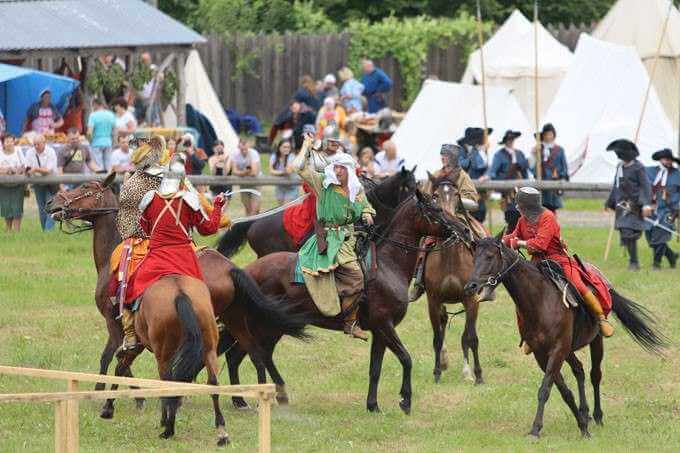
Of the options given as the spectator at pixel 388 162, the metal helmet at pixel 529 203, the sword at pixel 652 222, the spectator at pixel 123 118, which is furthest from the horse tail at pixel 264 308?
the spectator at pixel 123 118

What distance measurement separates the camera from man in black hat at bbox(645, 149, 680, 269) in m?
21.7

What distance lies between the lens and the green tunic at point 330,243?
13.9m

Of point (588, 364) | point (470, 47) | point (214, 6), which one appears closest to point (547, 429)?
point (588, 364)

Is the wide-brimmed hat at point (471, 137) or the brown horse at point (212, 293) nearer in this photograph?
the brown horse at point (212, 293)

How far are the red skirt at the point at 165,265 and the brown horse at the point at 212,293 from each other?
2.06 feet

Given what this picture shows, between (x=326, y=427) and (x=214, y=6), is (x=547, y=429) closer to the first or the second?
(x=326, y=427)

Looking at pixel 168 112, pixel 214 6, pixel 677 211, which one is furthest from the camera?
pixel 214 6

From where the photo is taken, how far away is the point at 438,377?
50.9 ft

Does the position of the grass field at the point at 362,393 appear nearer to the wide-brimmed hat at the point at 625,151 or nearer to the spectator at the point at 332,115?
the wide-brimmed hat at the point at 625,151

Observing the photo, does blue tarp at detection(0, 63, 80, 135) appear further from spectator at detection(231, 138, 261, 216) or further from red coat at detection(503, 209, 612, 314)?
red coat at detection(503, 209, 612, 314)

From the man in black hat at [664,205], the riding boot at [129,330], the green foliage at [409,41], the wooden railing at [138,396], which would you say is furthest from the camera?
the green foliage at [409,41]

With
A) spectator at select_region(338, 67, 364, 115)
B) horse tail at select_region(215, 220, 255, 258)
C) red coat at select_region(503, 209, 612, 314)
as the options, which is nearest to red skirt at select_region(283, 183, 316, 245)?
horse tail at select_region(215, 220, 255, 258)

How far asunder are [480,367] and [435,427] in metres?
2.39

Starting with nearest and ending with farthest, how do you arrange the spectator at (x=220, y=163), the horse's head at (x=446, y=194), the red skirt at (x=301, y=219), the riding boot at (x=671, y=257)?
the horse's head at (x=446, y=194), the red skirt at (x=301, y=219), the riding boot at (x=671, y=257), the spectator at (x=220, y=163)
